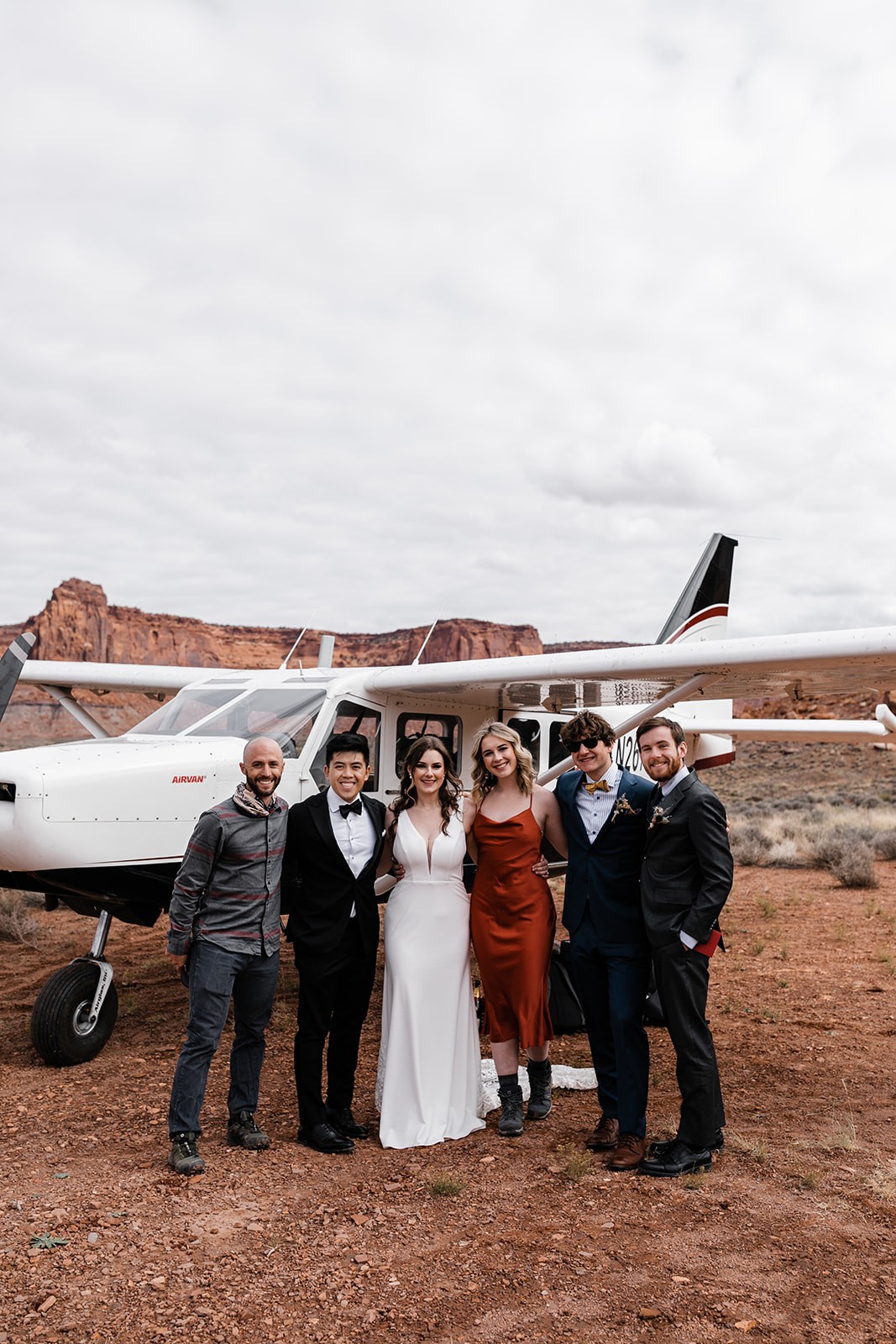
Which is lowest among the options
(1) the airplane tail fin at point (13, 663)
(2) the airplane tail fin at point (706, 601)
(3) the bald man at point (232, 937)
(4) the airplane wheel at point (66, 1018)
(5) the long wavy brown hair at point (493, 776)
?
(4) the airplane wheel at point (66, 1018)

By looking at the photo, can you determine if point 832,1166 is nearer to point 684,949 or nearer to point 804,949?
point 684,949

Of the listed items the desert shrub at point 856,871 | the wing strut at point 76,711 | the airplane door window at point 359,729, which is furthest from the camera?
the desert shrub at point 856,871

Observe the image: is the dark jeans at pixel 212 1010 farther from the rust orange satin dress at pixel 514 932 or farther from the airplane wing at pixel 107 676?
the airplane wing at pixel 107 676

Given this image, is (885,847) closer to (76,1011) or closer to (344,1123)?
(344,1123)

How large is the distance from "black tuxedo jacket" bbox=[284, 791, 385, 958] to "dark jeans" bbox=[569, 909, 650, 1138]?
103 centimetres

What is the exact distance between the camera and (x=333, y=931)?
4.46 meters

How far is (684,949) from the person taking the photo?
416 centimetres

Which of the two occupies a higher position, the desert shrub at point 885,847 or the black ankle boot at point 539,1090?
the desert shrub at point 885,847

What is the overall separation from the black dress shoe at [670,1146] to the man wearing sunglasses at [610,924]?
6 centimetres

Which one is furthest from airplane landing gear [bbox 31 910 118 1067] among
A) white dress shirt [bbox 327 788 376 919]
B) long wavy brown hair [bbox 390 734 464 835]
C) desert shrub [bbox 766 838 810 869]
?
desert shrub [bbox 766 838 810 869]

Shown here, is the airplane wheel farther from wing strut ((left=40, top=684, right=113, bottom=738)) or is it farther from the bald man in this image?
wing strut ((left=40, top=684, right=113, bottom=738))

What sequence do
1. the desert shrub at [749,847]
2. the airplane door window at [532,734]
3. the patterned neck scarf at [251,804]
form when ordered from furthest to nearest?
the desert shrub at [749,847] < the airplane door window at [532,734] < the patterned neck scarf at [251,804]

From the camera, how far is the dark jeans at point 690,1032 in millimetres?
4184

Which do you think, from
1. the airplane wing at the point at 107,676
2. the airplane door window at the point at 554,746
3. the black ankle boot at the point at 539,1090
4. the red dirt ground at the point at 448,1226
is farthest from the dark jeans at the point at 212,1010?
the airplane wing at the point at 107,676
